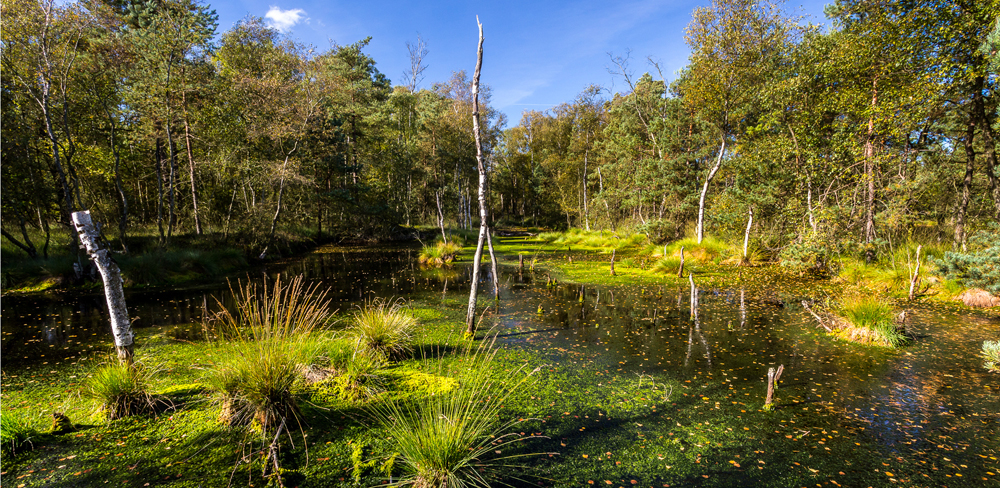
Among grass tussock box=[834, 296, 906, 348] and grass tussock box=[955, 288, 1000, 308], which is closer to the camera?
grass tussock box=[834, 296, 906, 348]

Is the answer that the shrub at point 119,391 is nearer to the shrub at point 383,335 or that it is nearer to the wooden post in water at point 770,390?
the shrub at point 383,335

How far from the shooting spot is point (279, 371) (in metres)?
4.10

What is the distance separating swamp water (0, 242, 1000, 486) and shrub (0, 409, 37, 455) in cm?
349

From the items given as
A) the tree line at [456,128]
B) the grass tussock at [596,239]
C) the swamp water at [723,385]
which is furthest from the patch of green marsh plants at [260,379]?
the grass tussock at [596,239]

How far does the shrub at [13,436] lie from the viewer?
12.2 feet

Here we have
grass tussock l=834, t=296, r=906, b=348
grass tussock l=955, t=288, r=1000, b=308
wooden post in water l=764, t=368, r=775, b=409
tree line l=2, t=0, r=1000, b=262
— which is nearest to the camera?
→ wooden post in water l=764, t=368, r=775, b=409

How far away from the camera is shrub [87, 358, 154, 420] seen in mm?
4324

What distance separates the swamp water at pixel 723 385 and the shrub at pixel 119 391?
352 cm

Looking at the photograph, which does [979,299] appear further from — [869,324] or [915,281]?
[869,324]

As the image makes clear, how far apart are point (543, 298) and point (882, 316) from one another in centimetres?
756

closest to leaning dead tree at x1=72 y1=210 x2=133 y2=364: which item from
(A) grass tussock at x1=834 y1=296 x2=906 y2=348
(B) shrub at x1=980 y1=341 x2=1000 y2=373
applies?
(B) shrub at x1=980 y1=341 x2=1000 y2=373

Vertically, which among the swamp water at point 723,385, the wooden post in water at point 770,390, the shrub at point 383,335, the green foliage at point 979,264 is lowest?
the swamp water at point 723,385

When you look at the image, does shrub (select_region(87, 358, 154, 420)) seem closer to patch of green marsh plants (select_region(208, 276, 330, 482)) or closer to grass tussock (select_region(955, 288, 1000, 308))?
patch of green marsh plants (select_region(208, 276, 330, 482))

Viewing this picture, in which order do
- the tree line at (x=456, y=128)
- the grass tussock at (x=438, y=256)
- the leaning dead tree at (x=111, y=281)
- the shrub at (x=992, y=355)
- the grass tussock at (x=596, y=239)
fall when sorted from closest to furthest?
the leaning dead tree at (x=111, y=281)
the shrub at (x=992, y=355)
the tree line at (x=456, y=128)
the grass tussock at (x=438, y=256)
the grass tussock at (x=596, y=239)
